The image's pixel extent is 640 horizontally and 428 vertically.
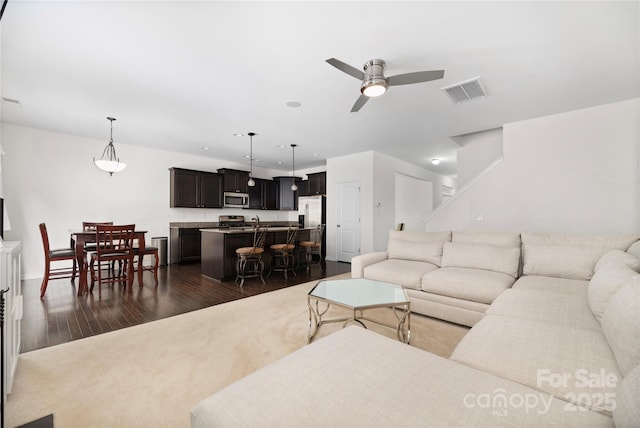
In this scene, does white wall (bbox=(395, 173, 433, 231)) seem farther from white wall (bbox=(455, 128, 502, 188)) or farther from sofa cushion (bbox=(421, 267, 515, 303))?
sofa cushion (bbox=(421, 267, 515, 303))

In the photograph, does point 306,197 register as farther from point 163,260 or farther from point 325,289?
point 325,289

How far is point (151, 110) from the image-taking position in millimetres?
3730

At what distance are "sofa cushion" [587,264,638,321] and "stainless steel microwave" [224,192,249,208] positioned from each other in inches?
278

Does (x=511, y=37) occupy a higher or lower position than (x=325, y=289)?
higher

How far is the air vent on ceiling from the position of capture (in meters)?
2.95

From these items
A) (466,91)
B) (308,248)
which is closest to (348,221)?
(308,248)

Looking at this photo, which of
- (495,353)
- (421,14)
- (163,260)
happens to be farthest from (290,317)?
(163,260)

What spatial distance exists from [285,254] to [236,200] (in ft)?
10.5

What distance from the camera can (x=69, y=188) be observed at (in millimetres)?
4984

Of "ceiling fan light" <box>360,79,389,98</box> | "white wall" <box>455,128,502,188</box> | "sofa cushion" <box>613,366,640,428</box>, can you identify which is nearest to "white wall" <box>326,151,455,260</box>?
"white wall" <box>455,128,502,188</box>

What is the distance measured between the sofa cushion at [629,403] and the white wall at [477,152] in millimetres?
5316

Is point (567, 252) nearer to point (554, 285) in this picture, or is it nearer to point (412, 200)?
point (554, 285)

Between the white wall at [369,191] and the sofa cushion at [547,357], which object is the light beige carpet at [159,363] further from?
the white wall at [369,191]

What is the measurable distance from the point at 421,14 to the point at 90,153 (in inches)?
249
